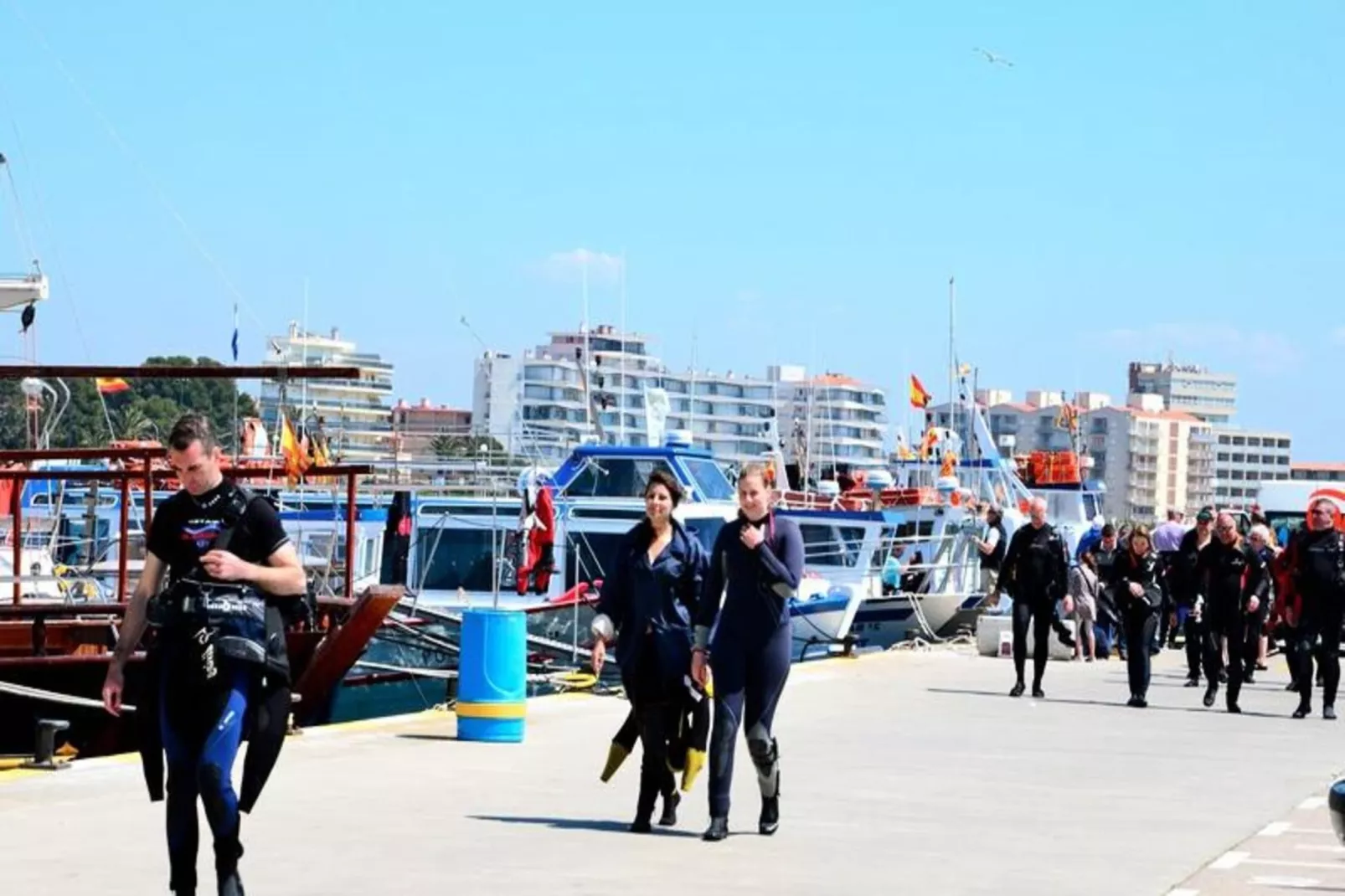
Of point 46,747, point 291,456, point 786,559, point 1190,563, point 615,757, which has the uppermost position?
point 291,456

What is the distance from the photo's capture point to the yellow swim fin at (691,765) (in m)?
12.7

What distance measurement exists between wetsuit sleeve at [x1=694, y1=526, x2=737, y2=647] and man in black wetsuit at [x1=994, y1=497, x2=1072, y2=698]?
10.7 metres

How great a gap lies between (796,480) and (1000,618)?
80.6 feet

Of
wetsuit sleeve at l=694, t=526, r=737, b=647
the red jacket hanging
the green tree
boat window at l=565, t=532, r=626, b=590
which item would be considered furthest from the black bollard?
the green tree

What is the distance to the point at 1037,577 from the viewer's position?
2323 cm

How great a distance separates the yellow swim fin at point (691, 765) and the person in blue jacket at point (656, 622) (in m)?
0.10

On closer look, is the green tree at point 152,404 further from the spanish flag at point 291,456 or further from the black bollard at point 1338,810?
the black bollard at point 1338,810

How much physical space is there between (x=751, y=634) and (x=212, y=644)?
3.88 meters

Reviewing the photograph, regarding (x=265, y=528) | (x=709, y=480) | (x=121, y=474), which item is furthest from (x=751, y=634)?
(x=709, y=480)

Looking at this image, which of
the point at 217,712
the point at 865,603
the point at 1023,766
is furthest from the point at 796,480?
the point at 217,712

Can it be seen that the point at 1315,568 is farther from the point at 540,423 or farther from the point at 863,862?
the point at 540,423

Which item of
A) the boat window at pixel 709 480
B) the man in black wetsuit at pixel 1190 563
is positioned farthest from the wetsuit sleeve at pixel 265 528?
the boat window at pixel 709 480

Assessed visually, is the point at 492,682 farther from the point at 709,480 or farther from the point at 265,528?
the point at 709,480

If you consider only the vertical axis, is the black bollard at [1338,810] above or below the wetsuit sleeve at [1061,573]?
below
